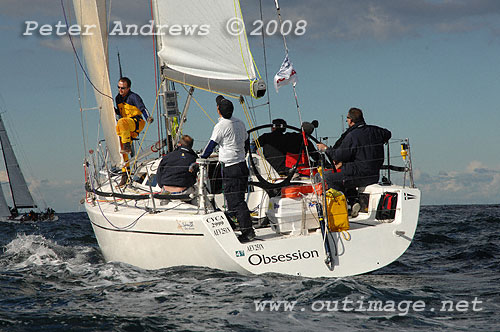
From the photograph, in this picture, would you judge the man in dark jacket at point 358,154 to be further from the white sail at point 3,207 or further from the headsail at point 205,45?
the white sail at point 3,207

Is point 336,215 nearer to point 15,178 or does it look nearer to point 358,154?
point 358,154

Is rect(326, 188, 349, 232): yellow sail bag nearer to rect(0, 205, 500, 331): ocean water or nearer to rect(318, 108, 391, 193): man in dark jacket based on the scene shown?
rect(0, 205, 500, 331): ocean water

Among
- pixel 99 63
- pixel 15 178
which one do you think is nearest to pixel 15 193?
pixel 15 178

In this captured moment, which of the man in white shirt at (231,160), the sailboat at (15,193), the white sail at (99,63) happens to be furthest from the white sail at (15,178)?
the man in white shirt at (231,160)

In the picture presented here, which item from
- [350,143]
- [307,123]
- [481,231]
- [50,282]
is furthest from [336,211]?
[481,231]

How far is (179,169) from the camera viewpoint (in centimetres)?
725

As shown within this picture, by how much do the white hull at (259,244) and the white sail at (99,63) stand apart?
3.69 m

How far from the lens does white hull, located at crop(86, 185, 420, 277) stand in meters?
5.91

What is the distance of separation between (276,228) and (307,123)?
5.66 ft

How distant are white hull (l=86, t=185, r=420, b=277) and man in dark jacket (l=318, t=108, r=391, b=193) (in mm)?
378

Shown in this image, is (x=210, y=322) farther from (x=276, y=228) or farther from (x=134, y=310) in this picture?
(x=276, y=228)

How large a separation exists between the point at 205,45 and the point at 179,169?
1.85 metres

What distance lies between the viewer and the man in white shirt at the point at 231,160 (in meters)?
6.26

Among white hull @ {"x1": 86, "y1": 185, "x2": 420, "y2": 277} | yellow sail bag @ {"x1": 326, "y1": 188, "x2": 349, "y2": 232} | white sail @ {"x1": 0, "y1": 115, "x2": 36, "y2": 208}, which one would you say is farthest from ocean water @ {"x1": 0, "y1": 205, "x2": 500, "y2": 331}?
white sail @ {"x1": 0, "y1": 115, "x2": 36, "y2": 208}
